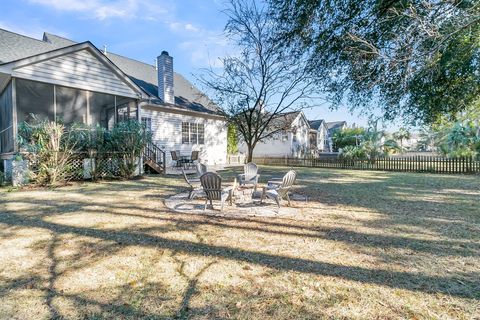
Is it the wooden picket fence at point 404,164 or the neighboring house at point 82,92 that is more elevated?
the neighboring house at point 82,92

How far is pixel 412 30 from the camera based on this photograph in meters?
6.12

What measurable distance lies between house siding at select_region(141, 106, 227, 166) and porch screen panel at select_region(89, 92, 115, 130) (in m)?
2.35

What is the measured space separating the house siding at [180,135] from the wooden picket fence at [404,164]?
632 centimetres

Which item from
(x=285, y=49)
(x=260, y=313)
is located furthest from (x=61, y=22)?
(x=260, y=313)

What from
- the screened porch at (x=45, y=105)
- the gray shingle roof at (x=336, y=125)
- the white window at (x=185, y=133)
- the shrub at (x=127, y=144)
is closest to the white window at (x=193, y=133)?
the white window at (x=185, y=133)

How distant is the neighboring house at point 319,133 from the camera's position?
3953 cm

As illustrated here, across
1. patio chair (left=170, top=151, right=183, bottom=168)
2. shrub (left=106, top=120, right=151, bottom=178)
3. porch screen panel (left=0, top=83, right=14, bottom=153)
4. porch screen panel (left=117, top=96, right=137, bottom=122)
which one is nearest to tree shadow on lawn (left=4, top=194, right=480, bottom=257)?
shrub (left=106, top=120, right=151, bottom=178)

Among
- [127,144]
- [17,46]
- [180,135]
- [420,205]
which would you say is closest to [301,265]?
[420,205]

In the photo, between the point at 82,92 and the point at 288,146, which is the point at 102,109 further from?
the point at 288,146

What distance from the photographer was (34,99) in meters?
10.6

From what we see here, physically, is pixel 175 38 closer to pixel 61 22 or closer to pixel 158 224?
pixel 61 22

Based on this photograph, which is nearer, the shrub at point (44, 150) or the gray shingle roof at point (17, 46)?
the shrub at point (44, 150)

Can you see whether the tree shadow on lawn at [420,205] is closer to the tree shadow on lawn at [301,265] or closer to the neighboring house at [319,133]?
the tree shadow on lawn at [301,265]

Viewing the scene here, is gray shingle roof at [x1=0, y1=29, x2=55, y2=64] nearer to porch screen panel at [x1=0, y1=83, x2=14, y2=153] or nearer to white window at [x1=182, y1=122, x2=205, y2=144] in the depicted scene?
porch screen panel at [x1=0, y1=83, x2=14, y2=153]
